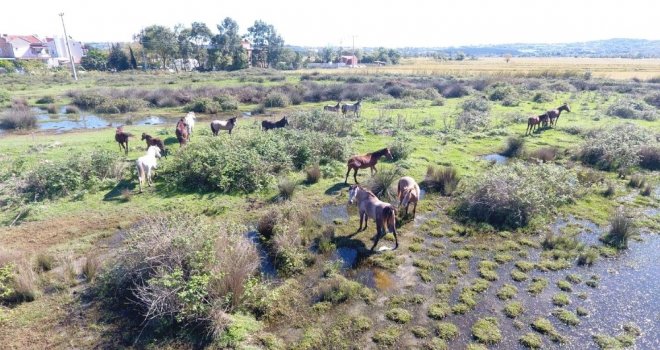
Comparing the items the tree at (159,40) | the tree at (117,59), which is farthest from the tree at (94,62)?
the tree at (159,40)

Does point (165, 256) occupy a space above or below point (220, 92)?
below

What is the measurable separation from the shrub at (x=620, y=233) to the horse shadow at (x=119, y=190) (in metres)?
15.8

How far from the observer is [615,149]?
1631 centimetres

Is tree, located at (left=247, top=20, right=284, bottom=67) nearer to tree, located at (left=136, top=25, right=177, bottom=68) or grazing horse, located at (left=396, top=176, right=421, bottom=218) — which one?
tree, located at (left=136, top=25, right=177, bottom=68)

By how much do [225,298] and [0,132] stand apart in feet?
80.9

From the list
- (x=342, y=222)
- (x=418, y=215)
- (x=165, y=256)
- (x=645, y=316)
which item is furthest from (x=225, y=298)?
(x=645, y=316)

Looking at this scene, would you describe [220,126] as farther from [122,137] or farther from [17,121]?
[17,121]

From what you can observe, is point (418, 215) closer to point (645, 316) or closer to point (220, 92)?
point (645, 316)

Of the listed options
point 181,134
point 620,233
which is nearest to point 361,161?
point 620,233

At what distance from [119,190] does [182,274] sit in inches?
322

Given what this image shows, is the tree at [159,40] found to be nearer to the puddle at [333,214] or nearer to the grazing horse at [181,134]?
the grazing horse at [181,134]

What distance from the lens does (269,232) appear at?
1042cm

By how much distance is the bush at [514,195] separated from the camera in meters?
11.4

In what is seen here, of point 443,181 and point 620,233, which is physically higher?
point 443,181
